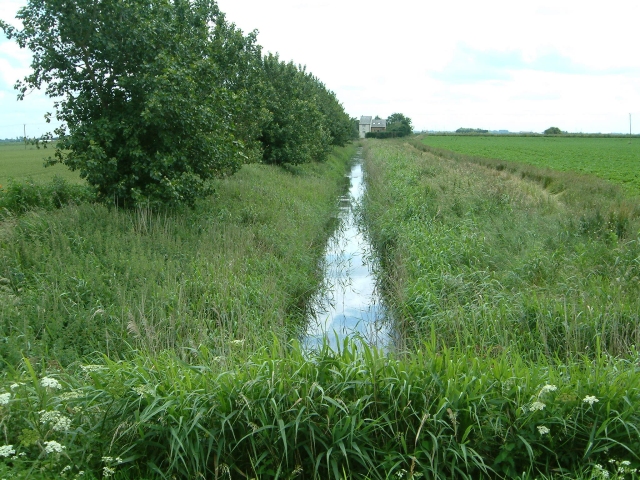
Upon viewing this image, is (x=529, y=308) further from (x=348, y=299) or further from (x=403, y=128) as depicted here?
(x=403, y=128)

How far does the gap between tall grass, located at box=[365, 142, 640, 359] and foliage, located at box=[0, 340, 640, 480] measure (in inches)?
42.6

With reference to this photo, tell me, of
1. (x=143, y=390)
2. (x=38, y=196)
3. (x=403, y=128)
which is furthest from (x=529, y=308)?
(x=403, y=128)

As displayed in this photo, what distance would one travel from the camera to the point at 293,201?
16.9 metres

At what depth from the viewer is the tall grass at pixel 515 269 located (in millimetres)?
6332

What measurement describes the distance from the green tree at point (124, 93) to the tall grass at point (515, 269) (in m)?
4.95

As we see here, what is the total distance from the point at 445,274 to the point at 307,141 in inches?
794

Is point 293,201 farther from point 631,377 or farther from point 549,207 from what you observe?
point 631,377

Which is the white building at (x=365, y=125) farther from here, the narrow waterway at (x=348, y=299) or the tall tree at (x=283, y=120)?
the narrow waterway at (x=348, y=299)

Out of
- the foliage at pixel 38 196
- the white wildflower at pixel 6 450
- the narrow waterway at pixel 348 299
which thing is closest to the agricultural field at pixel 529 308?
the narrow waterway at pixel 348 299

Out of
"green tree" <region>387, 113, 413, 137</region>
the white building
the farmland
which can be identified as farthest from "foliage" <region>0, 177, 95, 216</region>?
the white building

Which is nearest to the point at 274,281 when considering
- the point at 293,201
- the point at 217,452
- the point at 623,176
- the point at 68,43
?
the point at 217,452

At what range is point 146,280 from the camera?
8.12 metres

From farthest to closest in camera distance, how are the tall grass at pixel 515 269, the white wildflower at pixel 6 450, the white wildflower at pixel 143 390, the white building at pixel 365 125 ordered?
the white building at pixel 365 125 → the tall grass at pixel 515 269 → the white wildflower at pixel 143 390 → the white wildflower at pixel 6 450

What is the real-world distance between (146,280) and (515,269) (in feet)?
18.1
